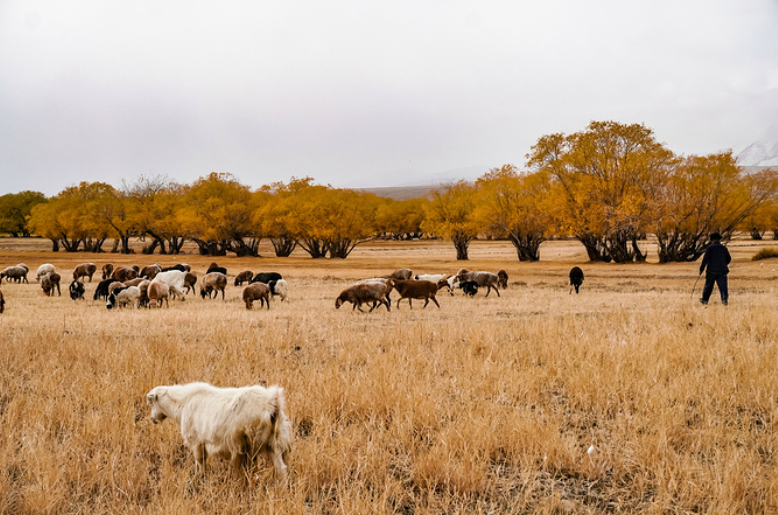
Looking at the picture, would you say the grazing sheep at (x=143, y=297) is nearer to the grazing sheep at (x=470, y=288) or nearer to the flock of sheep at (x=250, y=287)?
the flock of sheep at (x=250, y=287)

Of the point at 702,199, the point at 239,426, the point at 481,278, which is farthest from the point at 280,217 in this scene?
the point at 239,426

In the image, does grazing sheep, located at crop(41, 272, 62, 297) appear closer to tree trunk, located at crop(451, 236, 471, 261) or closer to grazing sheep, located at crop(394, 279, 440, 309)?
grazing sheep, located at crop(394, 279, 440, 309)

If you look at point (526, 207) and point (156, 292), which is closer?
point (156, 292)

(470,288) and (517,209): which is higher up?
(517,209)

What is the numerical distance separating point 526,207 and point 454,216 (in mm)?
9341

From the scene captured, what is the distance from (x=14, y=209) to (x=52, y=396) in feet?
359

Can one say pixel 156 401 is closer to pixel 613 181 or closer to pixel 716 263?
pixel 716 263

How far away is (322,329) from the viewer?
1053cm

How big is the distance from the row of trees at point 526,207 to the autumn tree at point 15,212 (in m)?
22.1

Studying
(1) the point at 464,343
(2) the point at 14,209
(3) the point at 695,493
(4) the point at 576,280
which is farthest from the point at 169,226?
(3) the point at 695,493

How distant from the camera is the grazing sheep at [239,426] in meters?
3.64

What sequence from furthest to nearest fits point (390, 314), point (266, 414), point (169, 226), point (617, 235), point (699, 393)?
point (169, 226) < point (617, 235) < point (390, 314) < point (699, 393) < point (266, 414)

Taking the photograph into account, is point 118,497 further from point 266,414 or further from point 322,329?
point 322,329

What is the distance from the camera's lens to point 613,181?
38.8 metres
